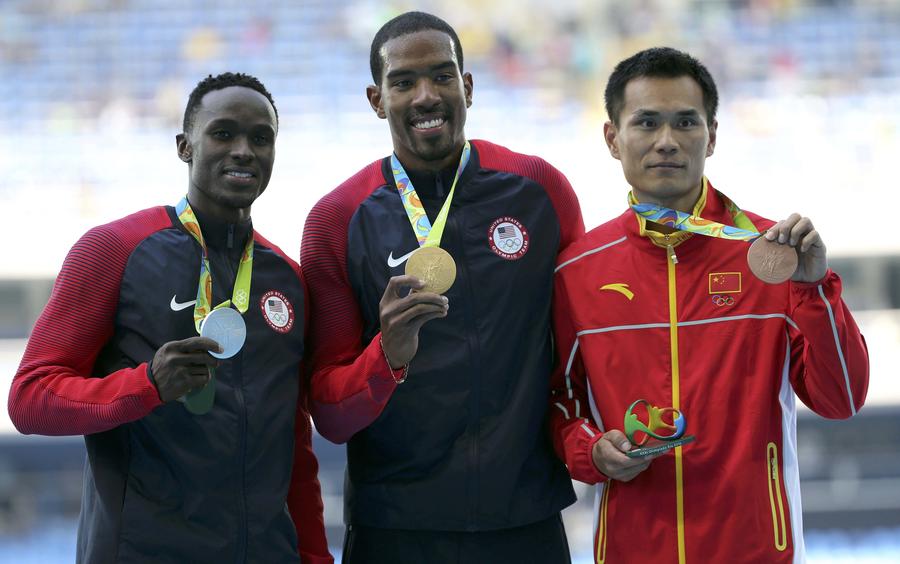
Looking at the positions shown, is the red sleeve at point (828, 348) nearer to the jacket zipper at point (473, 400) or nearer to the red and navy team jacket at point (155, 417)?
the jacket zipper at point (473, 400)

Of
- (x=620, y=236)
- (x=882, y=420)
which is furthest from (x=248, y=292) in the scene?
(x=882, y=420)

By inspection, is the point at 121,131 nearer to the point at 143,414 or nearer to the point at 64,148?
the point at 64,148

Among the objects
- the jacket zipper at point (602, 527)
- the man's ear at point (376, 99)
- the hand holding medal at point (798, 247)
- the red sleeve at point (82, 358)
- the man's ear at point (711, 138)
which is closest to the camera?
the hand holding medal at point (798, 247)

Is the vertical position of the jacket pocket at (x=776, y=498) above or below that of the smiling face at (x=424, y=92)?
below

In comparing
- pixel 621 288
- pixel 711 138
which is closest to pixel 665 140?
pixel 711 138

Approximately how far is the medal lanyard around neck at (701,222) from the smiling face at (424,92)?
0.47 meters

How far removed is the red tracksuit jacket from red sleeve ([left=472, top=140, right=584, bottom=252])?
0.66ft

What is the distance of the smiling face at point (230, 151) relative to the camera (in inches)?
88.7

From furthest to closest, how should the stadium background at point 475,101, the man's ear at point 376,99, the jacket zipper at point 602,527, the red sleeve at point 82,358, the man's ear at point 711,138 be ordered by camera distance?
the stadium background at point 475,101 → the man's ear at point 376,99 → the man's ear at point 711,138 → the jacket zipper at point 602,527 → the red sleeve at point 82,358

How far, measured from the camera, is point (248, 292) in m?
2.23

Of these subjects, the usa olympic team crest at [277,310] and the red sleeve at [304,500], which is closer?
the usa olympic team crest at [277,310]

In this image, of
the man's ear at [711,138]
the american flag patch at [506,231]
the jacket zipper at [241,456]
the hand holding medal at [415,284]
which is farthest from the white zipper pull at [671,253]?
the jacket zipper at [241,456]

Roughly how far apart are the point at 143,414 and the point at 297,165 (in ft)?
29.4

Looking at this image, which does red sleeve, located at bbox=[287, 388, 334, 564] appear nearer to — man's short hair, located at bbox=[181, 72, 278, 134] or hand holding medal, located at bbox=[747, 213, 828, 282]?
man's short hair, located at bbox=[181, 72, 278, 134]
